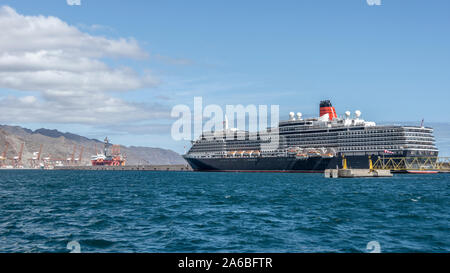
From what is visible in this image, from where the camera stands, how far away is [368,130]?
119 m

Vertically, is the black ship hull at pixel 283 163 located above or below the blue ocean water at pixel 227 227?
above

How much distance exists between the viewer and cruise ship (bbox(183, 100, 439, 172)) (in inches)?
4515

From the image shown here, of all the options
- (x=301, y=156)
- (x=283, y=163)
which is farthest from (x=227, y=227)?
(x=283, y=163)

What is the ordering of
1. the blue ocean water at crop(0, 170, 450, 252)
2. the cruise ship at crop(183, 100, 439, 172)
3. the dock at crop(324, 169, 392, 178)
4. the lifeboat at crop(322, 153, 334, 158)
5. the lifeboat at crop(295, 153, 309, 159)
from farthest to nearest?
1. the lifeboat at crop(295, 153, 309, 159)
2. the lifeboat at crop(322, 153, 334, 158)
3. the cruise ship at crop(183, 100, 439, 172)
4. the dock at crop(324, 169, 392, 178)
5. the blue ocean water at crop(0, 170, 450, 252)

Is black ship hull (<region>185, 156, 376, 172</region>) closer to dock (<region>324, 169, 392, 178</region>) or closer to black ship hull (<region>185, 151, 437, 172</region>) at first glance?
black ship hull (<region>185, 151, 437, 172</region>)

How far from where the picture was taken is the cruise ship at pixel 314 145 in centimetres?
11469

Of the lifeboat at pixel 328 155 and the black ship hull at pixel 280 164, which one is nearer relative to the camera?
the black ship hull at pixel 280 164

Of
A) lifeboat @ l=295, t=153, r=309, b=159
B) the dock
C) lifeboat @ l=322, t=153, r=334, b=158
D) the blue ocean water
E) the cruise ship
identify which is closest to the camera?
the blue ocean water

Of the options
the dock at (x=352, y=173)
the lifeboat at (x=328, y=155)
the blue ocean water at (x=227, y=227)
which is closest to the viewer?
the blue ocean water at (x=227, y=227)

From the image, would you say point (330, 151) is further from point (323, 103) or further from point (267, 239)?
point (267, 239)

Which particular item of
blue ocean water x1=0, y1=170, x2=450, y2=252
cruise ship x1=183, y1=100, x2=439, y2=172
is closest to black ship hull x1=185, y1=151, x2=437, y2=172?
cruise ship x1=183, y1=100, x2=439, y2=172

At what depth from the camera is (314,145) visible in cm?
12975

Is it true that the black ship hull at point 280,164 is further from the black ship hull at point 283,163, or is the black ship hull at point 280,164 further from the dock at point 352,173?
the dock at point 352,173

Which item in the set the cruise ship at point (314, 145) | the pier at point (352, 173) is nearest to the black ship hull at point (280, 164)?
the cruise ship at point (314, 145)
